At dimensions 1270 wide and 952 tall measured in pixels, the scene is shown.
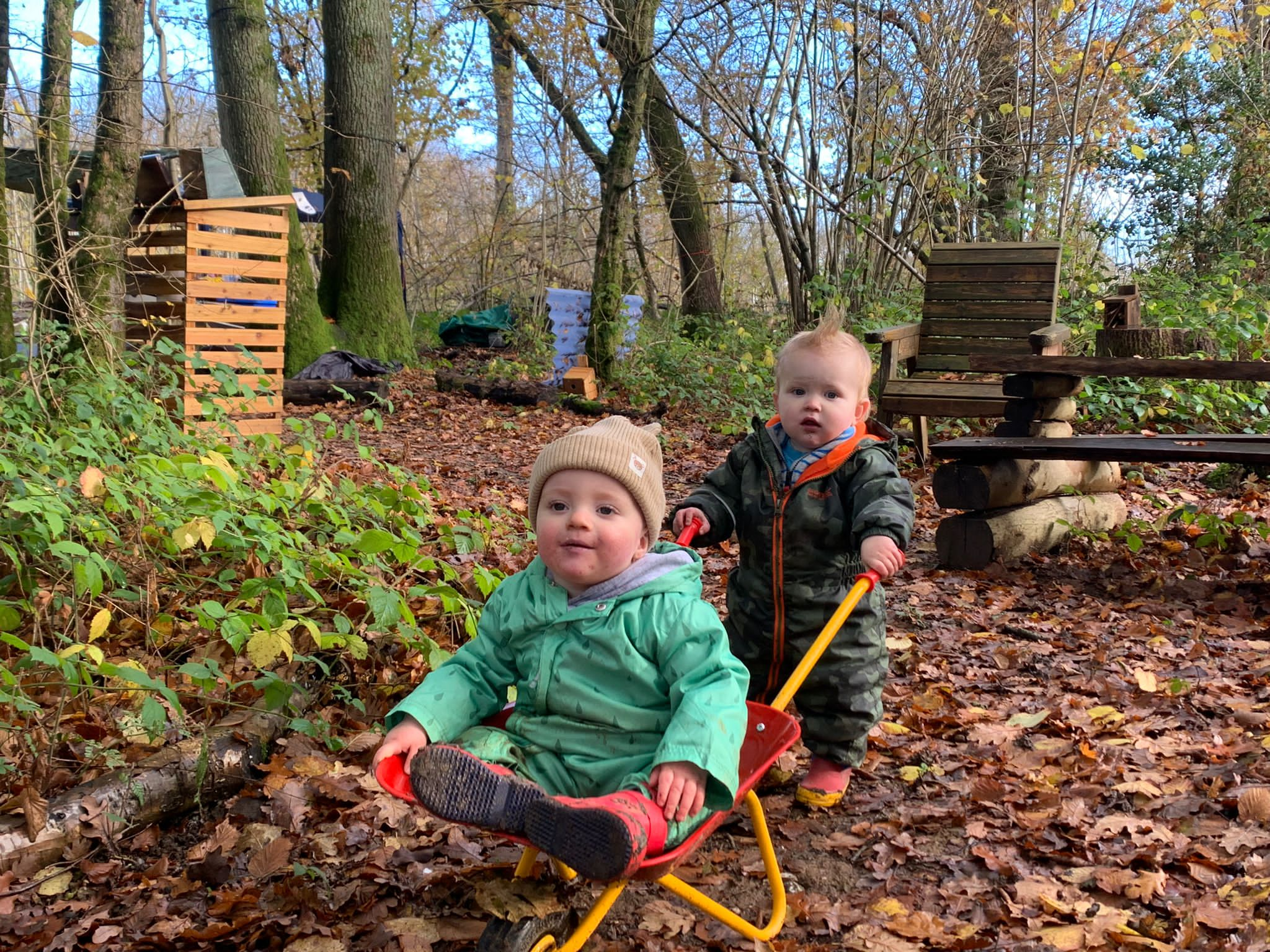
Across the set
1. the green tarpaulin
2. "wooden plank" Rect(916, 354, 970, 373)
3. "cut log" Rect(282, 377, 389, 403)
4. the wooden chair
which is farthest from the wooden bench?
the green tarpaulin

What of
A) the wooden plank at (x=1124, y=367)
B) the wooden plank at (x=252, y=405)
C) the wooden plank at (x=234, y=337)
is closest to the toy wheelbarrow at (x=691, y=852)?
the wooden plank at (x=1124, y=367)

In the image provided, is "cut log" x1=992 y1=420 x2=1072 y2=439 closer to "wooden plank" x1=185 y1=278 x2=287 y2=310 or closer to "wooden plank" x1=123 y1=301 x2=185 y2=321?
"wooden plank" x1=185 y1=278 x2=287 y2=310

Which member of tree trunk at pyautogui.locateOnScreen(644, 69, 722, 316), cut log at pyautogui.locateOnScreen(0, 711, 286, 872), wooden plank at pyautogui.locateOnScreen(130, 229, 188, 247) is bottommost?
cut log at pyautogui.locateOnScreen(0, 711, 286, 872)

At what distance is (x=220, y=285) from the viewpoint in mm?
7938

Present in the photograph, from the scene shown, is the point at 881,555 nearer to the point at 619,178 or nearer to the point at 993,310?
the point at 993,310

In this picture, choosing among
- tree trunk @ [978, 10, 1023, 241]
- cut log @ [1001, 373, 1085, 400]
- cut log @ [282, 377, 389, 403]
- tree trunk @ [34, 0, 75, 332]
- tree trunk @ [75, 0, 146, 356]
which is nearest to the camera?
tree trunk @ [34, 0, 75, 332]

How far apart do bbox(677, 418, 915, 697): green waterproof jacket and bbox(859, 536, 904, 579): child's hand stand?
250mm

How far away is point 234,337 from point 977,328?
6.05 m

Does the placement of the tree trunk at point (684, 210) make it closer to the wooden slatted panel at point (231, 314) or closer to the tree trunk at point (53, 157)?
Answer: the wooden slatted panel at point (231, 314)

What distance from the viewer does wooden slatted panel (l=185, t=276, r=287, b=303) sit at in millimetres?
7848

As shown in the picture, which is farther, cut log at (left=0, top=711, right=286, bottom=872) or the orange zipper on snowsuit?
the orange zipper on snowsuit

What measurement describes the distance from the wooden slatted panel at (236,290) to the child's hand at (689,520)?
19.3 ft

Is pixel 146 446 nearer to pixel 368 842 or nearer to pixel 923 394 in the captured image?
pixel 368 842

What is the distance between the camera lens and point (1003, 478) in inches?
228
